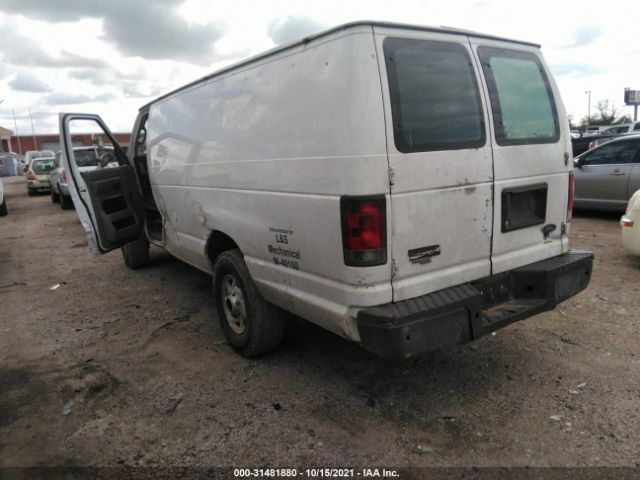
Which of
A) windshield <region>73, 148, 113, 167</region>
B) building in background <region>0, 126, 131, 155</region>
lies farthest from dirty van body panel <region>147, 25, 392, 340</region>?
building in background <region>0, 126, 131, 155</region>

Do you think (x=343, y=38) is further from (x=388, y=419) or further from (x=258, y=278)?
(x=388, y=419)

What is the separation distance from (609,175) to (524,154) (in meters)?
6.20

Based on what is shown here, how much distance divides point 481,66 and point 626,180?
639 centimetres

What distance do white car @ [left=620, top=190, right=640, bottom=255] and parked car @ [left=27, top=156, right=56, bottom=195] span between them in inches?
789

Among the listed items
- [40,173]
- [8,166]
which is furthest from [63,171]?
[8,166]

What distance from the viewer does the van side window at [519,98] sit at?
3.21 meters

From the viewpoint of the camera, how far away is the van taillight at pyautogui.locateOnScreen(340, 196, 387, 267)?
8.77 feet

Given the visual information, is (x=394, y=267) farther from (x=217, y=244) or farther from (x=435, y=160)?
(x=217, y=244)

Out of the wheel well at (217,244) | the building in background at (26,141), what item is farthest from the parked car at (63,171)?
the building in background at (26,141)

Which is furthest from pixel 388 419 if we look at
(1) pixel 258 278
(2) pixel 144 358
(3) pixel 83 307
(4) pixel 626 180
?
(4) pixel 626 180

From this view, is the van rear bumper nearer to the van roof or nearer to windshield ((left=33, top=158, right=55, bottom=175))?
the van roof

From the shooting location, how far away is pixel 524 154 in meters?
3.34

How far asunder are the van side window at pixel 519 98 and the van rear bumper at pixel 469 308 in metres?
0.89

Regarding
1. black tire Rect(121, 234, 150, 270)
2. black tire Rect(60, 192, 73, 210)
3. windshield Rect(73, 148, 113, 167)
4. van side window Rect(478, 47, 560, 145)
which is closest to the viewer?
van side window Rect(478, 47, 560, 145)
